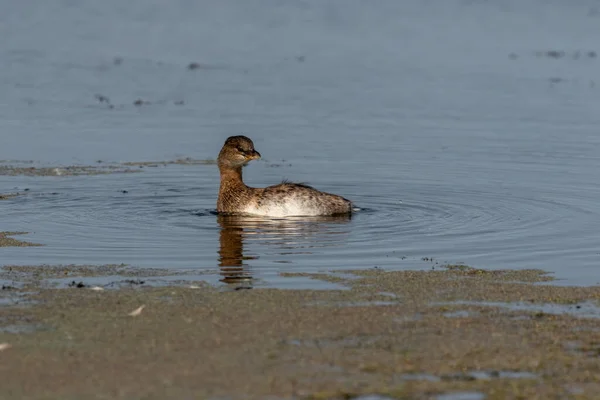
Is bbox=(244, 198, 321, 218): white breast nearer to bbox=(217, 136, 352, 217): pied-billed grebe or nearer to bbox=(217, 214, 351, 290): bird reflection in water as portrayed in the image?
bbox=(217, 136, 352, 217): pied-billed grebe

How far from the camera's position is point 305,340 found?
25.9 ft

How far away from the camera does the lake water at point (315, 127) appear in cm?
1188

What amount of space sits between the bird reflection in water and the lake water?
0.04 meters

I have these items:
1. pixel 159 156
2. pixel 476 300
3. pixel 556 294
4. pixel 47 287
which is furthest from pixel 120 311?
pixel 159 156

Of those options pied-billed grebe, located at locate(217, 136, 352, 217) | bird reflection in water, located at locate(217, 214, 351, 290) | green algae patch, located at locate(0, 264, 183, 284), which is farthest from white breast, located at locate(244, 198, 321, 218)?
green algae patch, located at locate(0, 264, 183, 284)

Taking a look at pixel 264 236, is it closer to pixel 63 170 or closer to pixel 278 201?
pixel 278 201

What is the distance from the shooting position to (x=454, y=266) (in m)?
10.6

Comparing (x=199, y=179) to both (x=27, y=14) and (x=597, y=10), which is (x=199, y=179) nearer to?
(x=27, y=14)

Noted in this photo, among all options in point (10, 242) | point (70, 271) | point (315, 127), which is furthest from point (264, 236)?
point (315, 127)

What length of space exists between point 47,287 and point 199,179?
685 cm

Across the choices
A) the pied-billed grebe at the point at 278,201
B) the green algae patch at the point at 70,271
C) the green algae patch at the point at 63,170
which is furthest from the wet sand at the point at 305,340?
the green algae patch at the point at 63,170

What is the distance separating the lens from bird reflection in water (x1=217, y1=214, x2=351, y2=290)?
10438 mm

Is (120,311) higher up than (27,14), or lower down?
lower down

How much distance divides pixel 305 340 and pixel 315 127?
1184 centimetres
